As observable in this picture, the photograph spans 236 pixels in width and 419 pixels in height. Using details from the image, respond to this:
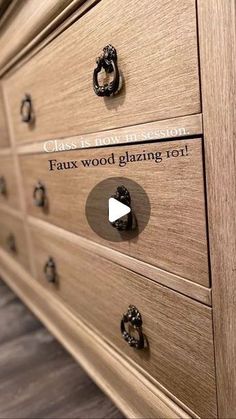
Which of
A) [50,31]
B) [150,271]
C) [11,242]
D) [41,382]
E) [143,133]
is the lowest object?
[41,382]

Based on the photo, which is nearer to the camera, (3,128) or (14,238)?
(3,128)

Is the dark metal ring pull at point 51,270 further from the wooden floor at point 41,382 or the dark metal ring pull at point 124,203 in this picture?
the dark metal ring pull at point 124,203

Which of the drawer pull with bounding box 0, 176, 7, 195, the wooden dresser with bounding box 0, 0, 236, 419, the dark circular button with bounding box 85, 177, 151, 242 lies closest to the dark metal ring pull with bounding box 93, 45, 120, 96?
the wooden dresser with bounding box 0, 0, 236, 419

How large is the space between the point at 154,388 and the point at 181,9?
547 millimetres

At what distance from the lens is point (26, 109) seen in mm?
833

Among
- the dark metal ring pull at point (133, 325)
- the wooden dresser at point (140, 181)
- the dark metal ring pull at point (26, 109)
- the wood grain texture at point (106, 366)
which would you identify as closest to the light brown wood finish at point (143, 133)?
the wooden dresser at point (140, 181)

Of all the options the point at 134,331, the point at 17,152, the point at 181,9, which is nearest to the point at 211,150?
the point at 181,9

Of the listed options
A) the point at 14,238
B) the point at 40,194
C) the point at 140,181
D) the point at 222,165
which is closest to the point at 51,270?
the point at 40,194

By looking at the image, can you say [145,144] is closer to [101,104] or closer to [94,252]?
[101,104]

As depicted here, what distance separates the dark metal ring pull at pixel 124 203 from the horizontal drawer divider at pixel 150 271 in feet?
0.20

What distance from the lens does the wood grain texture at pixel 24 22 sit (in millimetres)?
615

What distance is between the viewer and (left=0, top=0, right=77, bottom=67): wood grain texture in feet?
2.02

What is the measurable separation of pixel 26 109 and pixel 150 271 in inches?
20.5

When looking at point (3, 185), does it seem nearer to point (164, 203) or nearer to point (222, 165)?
point (164, 203)
